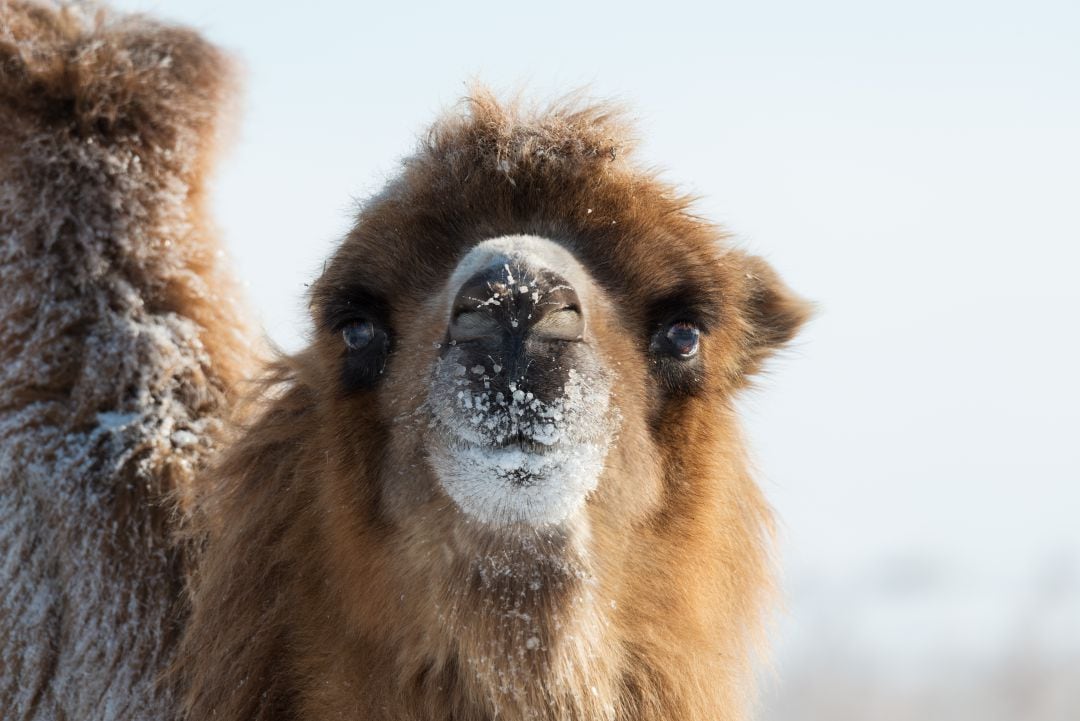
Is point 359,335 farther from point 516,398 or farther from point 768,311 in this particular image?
point 768,311

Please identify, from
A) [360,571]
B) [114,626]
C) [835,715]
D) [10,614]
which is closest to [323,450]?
[360,571]

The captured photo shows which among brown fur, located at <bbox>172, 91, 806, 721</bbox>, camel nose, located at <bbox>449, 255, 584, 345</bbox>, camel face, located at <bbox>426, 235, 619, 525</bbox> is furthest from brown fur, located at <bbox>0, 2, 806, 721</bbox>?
camel nose, located at <bbox>449, 255, 584, 345</bbox>

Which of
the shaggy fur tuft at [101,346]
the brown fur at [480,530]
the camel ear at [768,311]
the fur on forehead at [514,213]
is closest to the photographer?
the brown fur at [480,530]

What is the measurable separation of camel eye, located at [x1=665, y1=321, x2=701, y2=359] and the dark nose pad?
0.59 metres

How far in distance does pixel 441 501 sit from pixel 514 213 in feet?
2.76

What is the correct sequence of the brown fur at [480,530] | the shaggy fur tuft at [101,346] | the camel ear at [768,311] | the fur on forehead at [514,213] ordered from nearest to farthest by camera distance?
the brown fur at [480,530] < the fur on forehead at [514,213] < the shaggy fur tuft at [101,346] < the camel ear at [768,311]

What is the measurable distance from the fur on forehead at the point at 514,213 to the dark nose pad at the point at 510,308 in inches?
18.1

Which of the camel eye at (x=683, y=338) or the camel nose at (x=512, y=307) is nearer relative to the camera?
the camel nose at (x=512, y=307)

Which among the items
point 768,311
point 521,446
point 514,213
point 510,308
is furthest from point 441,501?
point 768,311

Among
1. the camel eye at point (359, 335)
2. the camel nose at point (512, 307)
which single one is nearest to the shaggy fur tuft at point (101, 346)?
the camel eye at point (359, 335)

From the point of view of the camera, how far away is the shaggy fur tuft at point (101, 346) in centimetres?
370

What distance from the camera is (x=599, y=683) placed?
10.5 feet

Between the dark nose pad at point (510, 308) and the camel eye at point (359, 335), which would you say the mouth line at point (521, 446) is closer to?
the dark nose pad at point (510, 308)

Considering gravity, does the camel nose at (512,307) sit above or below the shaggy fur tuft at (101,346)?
above
